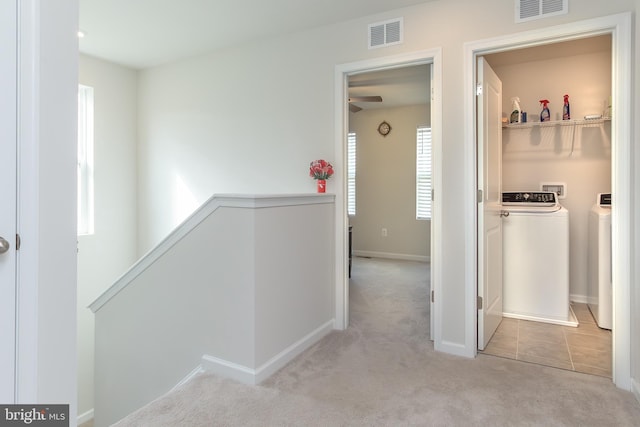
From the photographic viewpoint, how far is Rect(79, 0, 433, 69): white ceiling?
285 cm

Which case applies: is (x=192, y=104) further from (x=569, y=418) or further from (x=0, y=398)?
(x=569, y=418)

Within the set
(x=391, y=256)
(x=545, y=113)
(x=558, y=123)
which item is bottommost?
(x=391, y=256)

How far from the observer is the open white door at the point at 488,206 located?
263 cm

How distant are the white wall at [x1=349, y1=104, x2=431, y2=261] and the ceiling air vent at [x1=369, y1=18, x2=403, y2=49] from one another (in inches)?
132

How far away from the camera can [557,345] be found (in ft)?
9.20

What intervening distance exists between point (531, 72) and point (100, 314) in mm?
4665

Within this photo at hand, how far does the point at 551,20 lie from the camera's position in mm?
2383

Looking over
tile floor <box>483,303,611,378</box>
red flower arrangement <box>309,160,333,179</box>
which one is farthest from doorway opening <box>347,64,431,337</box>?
red flower arrangement <box>309,160,333,179</box>

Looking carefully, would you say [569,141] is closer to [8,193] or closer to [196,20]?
[196,20]

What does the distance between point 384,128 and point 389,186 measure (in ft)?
3.23

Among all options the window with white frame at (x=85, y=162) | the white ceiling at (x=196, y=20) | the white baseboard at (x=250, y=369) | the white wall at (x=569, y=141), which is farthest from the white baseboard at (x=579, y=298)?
the window with white frame at (x=85, y=162)

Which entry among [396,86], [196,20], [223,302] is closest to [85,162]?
[196,20]

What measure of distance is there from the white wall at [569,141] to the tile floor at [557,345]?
932 mm

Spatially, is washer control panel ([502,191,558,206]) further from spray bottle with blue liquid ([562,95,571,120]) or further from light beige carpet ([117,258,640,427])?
light beige carpet ([117,258,640,427])
